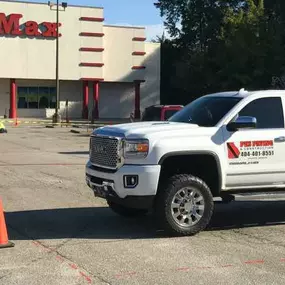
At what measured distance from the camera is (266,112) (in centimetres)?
860

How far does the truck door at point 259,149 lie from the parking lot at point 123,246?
19.9 inches

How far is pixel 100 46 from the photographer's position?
53.9 metres

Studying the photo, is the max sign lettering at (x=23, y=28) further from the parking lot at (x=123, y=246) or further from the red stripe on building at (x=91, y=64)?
the parking lot at (x=123, y=246)

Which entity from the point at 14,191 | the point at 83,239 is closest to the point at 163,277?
the point at 83,239

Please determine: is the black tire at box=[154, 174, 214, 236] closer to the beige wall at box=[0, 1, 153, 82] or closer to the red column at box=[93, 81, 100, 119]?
the beige wall at box=[0, 1, 153, 82]

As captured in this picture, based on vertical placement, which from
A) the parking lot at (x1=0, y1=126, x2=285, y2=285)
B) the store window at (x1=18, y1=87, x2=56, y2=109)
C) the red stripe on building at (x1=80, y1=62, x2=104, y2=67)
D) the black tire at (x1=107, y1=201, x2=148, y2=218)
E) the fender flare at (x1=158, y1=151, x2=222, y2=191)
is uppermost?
the red stripe on building at (x1=80, y1=62, x2=104, y2=67)

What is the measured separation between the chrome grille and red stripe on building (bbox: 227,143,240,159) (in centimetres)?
157

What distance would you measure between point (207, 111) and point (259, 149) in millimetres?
968

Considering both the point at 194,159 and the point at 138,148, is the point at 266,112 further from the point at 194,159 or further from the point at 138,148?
the point at 138,148

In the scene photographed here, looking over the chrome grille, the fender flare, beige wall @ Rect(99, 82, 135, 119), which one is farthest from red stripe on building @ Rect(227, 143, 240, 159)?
beige wall @ Rect(99, 82, 135, 119)

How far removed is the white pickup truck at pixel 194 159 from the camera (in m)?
7.72

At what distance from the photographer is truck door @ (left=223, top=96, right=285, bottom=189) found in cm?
817

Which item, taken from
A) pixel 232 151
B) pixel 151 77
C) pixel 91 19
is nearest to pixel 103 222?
pixel 232 151

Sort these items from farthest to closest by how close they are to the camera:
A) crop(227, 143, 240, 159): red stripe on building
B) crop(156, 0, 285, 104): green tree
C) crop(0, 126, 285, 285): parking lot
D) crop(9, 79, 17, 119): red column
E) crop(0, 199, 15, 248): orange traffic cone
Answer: crop(9, 79, 17, 119): red column
crop(156, 0, 285, 104): green tree
crop(227, 143, 240, 159): red stripe on building
crop(0, 199, 15, 248): orange traffic cone
crop(0, 126, 285, 285): parking lot
